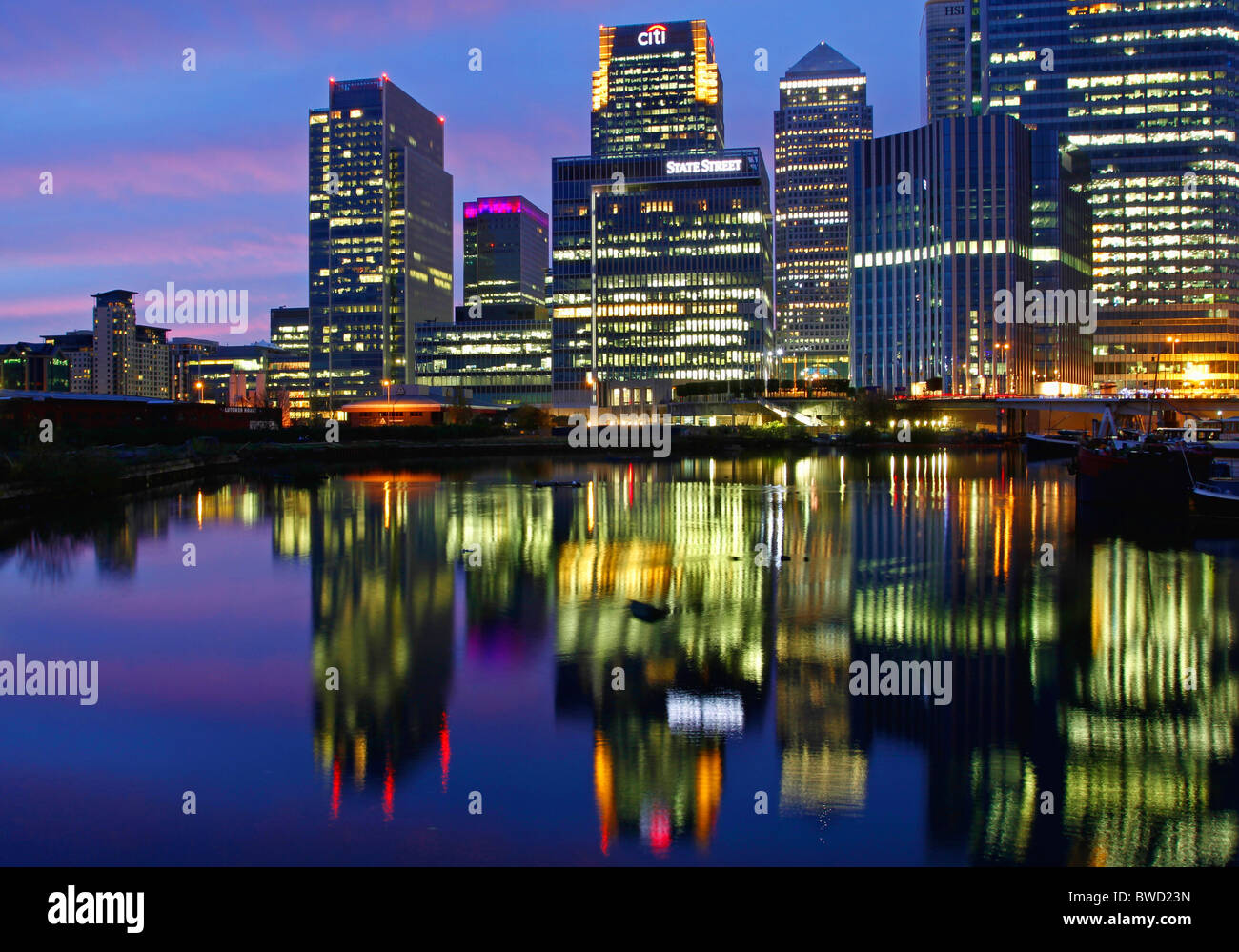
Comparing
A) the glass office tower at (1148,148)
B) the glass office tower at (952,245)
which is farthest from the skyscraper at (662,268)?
→ the glass office tower at (1148,148)

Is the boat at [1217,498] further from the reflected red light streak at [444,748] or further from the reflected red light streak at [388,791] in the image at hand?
the reflected red light streak at [388,791]

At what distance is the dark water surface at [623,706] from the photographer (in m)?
10.7

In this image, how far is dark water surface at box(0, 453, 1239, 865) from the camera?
1066 centimetres

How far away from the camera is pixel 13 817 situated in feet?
36.9

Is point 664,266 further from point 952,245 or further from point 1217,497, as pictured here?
point 1217,497

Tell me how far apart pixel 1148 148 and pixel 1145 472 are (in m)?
179

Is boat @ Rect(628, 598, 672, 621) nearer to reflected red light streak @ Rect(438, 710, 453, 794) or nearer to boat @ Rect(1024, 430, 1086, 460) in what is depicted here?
reflected red light streak @ Rect(438, 710, 453, 794)

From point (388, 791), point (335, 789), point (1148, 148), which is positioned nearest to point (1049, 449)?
point (388, 791)

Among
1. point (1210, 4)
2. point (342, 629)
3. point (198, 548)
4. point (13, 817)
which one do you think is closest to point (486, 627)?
point (342, 629)

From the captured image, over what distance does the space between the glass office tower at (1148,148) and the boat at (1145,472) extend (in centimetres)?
15178

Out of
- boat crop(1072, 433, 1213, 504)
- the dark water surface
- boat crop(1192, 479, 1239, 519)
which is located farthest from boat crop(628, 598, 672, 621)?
boat crop(1072, 433, 1213, 504)

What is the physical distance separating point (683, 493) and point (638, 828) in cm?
4342
